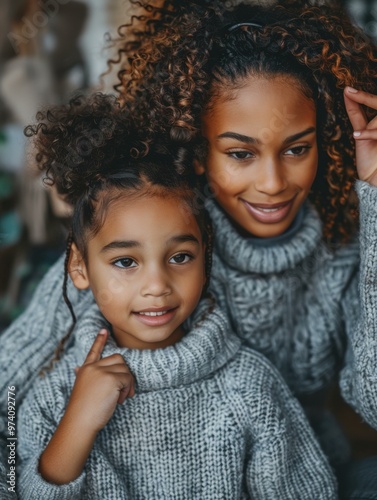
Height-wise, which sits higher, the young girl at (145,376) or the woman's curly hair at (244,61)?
the woman's curly hair at (244,61)

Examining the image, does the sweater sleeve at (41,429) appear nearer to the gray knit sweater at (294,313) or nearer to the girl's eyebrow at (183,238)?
the gray knit sweater at (294,313)

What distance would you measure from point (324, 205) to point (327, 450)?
0.62 m

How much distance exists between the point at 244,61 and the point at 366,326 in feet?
1.97

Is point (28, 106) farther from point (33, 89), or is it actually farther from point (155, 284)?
point (155, 284)

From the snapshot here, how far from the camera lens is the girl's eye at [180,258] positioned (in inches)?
52.2

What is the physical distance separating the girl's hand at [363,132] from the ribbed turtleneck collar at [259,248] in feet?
0.64

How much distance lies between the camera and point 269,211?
1.46 metres

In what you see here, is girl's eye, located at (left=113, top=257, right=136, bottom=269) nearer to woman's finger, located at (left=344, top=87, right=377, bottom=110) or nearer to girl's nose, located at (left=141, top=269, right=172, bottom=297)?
girl's nose, located at (left=141, top=269, right=172, bottom=297)

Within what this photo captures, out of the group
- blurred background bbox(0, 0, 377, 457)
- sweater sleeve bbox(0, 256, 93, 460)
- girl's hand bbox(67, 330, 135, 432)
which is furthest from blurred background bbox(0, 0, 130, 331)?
girl's hand bbox(67, 330, 135, 432)

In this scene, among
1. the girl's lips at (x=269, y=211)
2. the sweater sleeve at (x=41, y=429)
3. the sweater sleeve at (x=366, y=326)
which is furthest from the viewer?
the girl's lips at (x=269, y=211)

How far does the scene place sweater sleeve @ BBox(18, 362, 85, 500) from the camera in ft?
4.05

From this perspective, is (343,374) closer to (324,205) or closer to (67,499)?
(324,205)

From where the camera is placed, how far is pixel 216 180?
1.47m

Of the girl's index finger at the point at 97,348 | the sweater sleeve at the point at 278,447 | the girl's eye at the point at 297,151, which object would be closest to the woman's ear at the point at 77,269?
the girl's index finger at the point at 97,348
